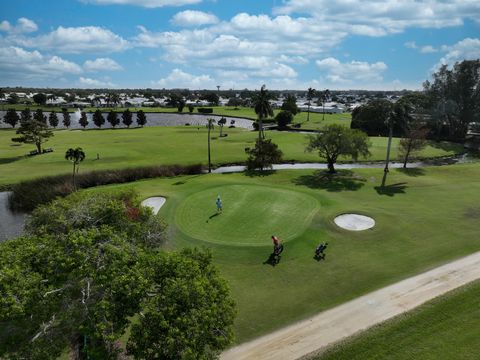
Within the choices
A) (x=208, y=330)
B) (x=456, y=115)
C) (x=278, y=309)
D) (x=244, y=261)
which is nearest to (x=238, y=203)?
(x=244, y=261)

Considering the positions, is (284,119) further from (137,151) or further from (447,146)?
(137,151)

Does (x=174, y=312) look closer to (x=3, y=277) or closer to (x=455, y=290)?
(x=3, y=277)

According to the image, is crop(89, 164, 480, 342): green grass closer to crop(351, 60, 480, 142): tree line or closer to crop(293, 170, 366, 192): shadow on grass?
crop(293, 170, 366, 192): shadow on grass

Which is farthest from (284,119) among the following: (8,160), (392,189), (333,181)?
(8,160)

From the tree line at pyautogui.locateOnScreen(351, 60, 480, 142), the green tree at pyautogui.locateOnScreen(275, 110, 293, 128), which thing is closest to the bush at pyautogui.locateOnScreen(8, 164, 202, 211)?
the tree line at pyautogui.locateOnScreen(351, 60, 480, 142)

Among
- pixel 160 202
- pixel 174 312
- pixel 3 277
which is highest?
pixel 3 277

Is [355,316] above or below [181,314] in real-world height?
below

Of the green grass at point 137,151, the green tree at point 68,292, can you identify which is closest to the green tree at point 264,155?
the green grass at point 137,151
